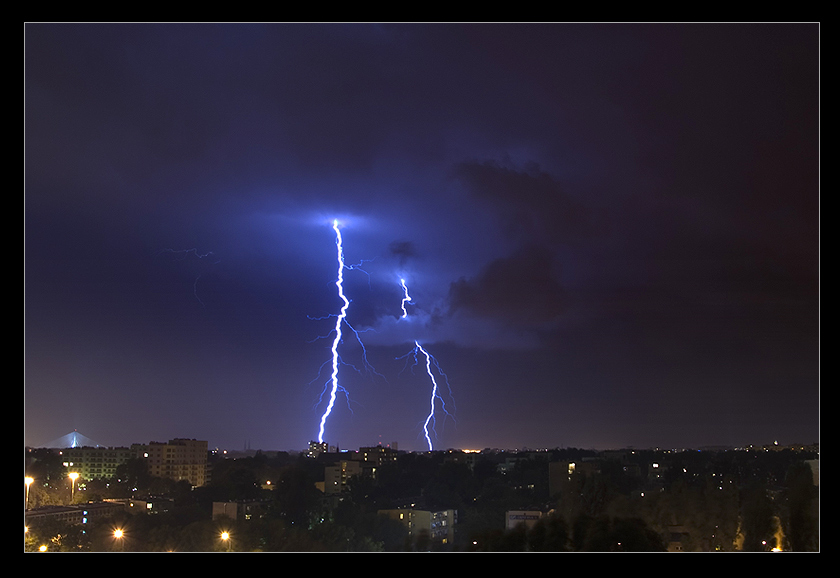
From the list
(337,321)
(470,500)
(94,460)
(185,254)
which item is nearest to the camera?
(185,254)

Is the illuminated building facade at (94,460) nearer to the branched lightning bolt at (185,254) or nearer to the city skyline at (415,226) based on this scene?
the city skyline at (415,226)

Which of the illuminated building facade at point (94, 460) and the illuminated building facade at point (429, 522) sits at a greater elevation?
the illuminated building facade at point (94, 460)

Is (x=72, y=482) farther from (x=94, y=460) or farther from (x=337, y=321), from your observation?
(x=337, y=321)

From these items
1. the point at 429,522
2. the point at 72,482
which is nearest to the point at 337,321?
the point at 429,522

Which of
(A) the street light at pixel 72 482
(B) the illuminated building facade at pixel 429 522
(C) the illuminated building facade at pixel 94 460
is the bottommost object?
(B) the illuminated building facade at pixel 429 522

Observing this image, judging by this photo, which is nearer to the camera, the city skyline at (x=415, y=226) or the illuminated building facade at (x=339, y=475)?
the city skyline at (x=415, y=226)

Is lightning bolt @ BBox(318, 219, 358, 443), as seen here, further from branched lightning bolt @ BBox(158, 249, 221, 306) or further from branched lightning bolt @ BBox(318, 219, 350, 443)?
branched lightning bolt @ BBox(158, 249, 221, 306)

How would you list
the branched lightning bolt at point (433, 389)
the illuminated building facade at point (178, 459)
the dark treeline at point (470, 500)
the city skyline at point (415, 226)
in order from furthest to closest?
1. the illuminated building facade at point (178, 459)
2. the branched lightning bolt at point (433, 389)
3. the dark treeline at point (470, 500)
4. the city skyline at point (415, 226)

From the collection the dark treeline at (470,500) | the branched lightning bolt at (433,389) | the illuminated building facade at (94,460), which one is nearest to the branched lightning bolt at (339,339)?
the branched lightning bolt at (433,389)
